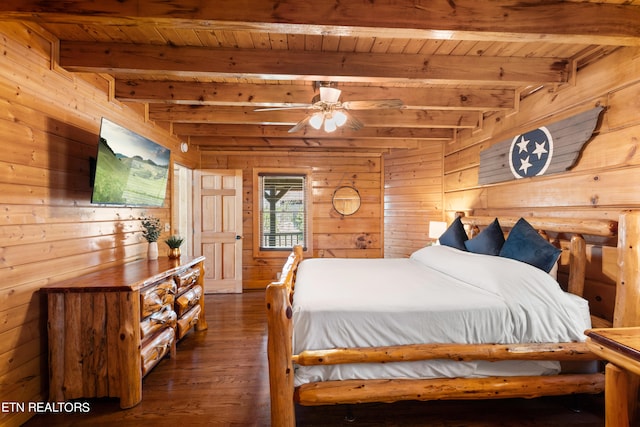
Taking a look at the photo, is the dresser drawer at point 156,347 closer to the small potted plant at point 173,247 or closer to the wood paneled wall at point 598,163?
the small potted plant at point 173,247

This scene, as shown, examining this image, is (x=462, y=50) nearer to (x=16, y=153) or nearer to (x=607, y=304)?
(x=607, y=304)

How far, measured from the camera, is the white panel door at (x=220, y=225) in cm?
454

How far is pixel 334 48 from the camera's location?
2.10m

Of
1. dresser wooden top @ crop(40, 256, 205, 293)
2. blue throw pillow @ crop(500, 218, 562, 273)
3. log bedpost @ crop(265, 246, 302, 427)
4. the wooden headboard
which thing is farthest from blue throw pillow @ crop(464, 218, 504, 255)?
dresser wooden top @ crop(40, 256, 205, 293)

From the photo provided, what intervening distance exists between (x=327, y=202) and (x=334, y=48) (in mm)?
3041

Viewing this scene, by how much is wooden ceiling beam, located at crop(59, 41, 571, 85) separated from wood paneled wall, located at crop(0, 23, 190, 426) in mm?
264

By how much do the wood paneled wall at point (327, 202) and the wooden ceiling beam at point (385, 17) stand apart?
3.27m

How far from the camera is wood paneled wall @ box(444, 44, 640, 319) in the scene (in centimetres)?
179

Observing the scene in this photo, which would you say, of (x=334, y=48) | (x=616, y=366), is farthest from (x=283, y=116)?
(x=616, y=366)

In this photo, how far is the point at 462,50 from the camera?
216cm

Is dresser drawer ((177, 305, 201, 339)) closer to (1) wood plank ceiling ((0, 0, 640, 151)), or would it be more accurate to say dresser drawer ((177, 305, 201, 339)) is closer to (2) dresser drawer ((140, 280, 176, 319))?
(2) dresser drawer ((140, 280, 176, 319))

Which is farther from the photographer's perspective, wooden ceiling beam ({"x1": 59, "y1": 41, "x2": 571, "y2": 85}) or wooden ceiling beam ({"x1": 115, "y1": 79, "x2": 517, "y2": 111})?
wooden ceiling beam ({"x1": 115, "y1": 79, "x2": 517, "y2": 111})

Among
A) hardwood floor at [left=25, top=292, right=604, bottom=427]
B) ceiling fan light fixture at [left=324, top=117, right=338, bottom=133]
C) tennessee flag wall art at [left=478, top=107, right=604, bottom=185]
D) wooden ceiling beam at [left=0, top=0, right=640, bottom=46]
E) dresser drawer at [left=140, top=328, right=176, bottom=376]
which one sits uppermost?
wooden ceiling beam at [left=0, top=0, right=640, bottom=46]

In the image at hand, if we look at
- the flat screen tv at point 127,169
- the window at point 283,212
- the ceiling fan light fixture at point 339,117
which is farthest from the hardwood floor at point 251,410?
the window at point 283,212
